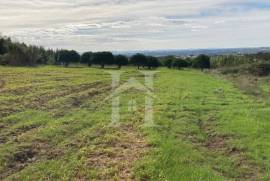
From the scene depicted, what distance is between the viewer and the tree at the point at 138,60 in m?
115

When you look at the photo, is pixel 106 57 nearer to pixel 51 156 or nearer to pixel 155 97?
pixel 155 97

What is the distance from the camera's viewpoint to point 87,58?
11700 cm

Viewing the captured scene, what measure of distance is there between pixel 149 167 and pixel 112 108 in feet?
46.4

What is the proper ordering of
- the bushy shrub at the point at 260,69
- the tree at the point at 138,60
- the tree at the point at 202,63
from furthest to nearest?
the tree at the point at 202,63 → the tree at the point at 138,60 → the bushy shrub at the point at 260,69

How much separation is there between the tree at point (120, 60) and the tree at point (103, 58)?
3.71 feet

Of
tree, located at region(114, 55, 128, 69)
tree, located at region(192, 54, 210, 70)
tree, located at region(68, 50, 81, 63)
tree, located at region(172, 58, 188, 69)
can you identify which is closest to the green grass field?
tree, located at region(114, 55, 128, 69)

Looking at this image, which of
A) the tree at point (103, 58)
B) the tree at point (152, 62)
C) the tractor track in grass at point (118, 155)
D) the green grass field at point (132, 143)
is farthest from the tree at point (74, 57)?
the tractor track in grass at point (118, 155)

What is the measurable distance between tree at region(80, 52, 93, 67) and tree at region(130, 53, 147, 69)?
9.38 meters

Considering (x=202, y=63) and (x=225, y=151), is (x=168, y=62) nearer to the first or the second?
(x=202, y=63)

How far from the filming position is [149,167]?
13.2 m

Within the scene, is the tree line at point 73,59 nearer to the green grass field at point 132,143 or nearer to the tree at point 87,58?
the tree at point 87,58

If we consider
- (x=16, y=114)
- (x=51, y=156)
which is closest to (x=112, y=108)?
(x=16, y=114)

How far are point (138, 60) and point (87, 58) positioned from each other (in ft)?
38.7

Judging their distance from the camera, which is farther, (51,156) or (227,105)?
(227,105)
